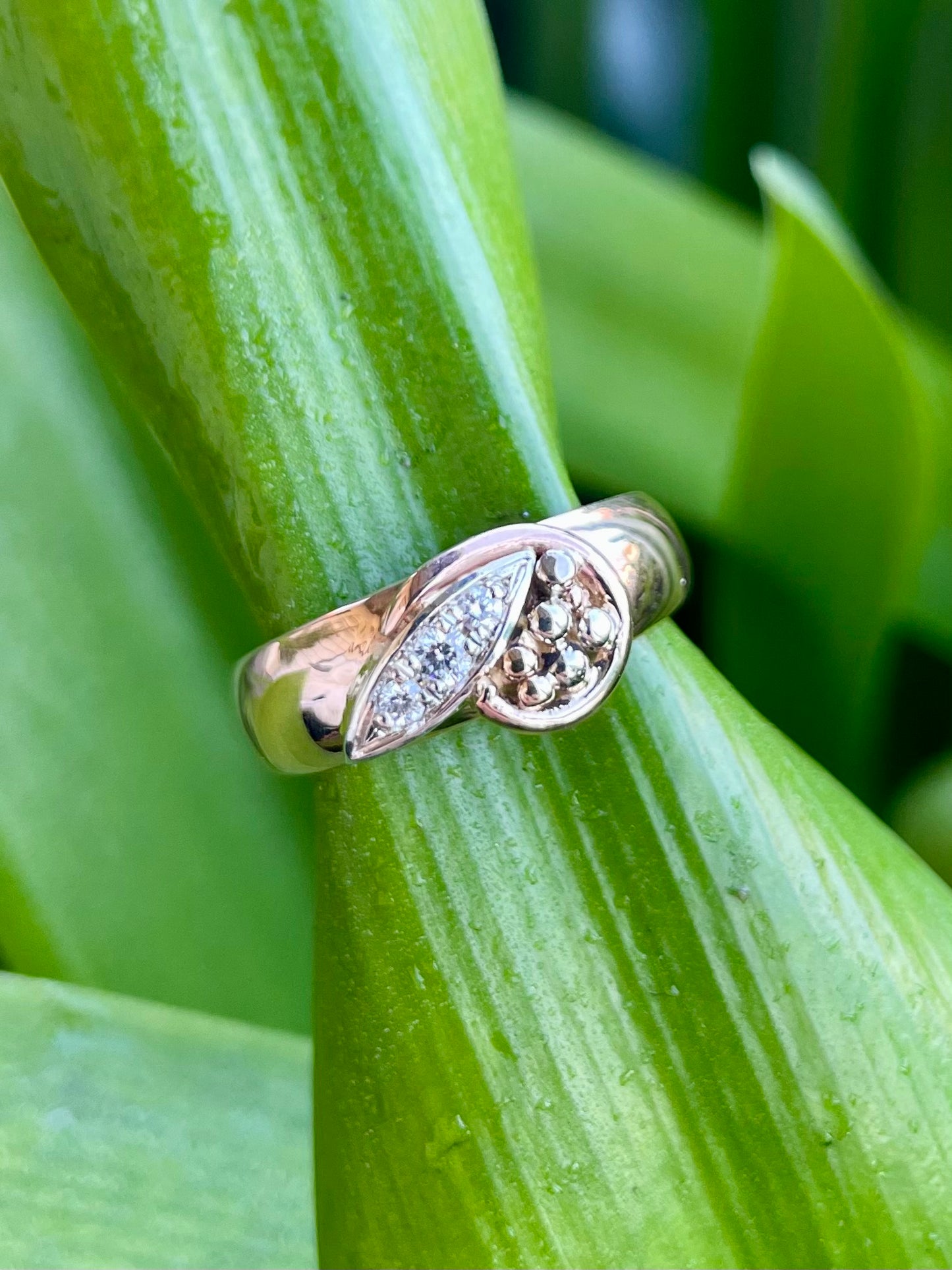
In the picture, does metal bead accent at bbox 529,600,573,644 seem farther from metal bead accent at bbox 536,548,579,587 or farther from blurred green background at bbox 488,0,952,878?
blurred green background at bbox 488,0,952,878

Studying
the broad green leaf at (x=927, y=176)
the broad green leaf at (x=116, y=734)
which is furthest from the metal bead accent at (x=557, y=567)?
the broad green leaf at (x=927, y=176)

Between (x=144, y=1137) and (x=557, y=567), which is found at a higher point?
(x=557, y=567)

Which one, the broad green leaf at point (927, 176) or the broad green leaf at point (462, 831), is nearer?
the broad green leaf at point (462, 831)

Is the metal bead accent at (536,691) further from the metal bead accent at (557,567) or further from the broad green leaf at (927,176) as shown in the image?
the broad green leaf at (927,176)

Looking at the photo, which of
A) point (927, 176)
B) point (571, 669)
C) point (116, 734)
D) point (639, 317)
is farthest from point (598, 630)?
point (927, 176)

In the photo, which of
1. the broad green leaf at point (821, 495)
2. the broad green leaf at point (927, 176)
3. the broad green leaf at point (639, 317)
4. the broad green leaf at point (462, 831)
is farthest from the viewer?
the broad green leaf at point (927, 176)

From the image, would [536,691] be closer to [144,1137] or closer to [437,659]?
[437,659]

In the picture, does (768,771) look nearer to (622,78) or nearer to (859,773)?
(859,773)
